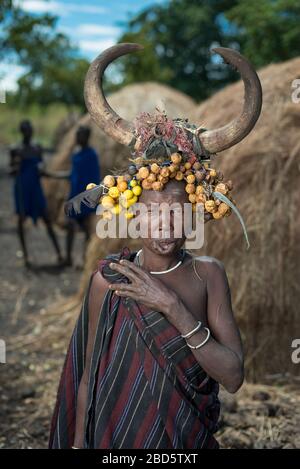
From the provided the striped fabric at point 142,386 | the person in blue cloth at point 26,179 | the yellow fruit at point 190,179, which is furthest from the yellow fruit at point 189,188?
the person in blue cloth at point 26,179

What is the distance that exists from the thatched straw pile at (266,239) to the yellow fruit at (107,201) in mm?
2556

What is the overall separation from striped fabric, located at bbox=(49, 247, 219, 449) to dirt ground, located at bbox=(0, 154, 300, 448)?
179cm

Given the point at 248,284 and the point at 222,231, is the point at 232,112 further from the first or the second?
the point at 248,284

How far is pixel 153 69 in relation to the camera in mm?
19125

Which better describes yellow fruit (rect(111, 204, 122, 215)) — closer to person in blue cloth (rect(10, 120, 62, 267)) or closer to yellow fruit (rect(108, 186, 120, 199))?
yellow fruit (rect(108, 186, 120, 199))

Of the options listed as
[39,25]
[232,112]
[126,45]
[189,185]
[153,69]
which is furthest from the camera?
[153,69]

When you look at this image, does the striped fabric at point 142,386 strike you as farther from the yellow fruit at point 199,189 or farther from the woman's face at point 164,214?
the yellow fruit at point 199,189

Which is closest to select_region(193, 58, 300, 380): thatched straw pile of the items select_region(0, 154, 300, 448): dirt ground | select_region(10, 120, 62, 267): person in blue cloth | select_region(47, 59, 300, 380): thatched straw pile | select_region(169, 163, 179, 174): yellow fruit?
select_region(47, 59, 300, 380): thatched straw pile

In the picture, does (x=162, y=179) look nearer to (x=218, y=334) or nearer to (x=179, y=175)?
(x=179, y=175)

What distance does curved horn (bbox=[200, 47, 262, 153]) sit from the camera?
2.28m

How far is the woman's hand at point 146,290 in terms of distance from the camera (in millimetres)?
2221

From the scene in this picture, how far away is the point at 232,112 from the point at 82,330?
3256mm

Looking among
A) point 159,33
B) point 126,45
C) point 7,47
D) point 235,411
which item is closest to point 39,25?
point 7,47
